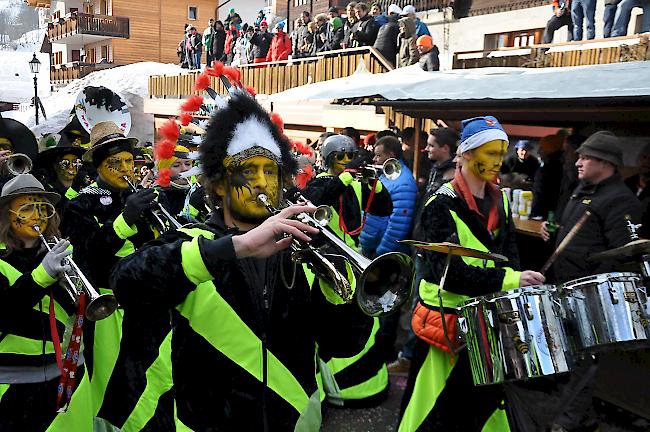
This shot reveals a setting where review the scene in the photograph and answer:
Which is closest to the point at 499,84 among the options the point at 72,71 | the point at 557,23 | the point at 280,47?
the point at 557,23

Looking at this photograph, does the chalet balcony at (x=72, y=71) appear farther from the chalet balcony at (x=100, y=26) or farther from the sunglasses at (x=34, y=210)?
the sunglasses at (x=34, y=210)

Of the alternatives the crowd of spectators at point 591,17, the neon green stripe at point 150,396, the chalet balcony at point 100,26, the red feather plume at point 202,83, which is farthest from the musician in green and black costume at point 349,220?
the chalet balcony at point 100,26

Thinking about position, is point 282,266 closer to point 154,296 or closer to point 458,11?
point 154,296

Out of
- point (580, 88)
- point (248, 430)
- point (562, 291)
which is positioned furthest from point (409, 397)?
point (580, 88)

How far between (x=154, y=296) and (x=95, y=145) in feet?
9.06

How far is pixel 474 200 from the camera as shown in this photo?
339cm

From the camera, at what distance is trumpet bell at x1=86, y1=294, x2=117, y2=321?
10.2ft

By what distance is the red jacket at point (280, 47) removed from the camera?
16203mm

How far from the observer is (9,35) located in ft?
254

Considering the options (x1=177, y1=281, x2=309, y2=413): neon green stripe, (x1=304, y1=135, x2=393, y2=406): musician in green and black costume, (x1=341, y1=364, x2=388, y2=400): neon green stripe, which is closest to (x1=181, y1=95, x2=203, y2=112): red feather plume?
(x1=177, y1=281, x2=309, y2=413): neon green stripe

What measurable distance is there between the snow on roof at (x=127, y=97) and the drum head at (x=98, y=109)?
66.4 ft

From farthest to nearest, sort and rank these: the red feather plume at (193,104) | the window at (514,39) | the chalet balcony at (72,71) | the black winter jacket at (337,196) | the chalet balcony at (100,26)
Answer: the chalet balcony at (72,71) < the chalet balcony at (100,26) < the window at (514,39) < the black winter jacket at (337,196) < the red feather plume at (193,104)

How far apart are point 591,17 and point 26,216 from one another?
1033 centimetres

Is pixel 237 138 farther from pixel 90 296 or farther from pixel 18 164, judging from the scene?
pixel 18 164
